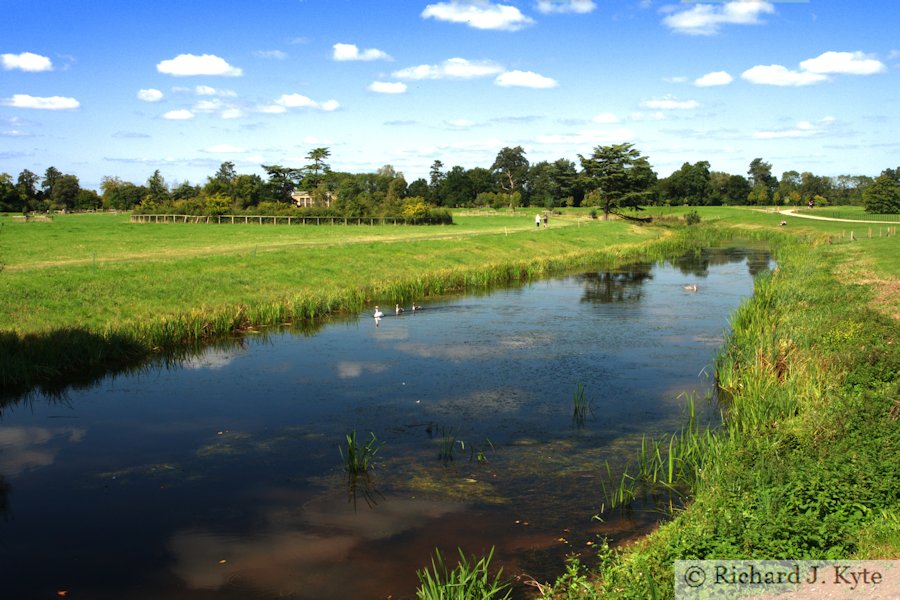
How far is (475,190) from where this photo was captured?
15262cm

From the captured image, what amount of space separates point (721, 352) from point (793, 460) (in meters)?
9.22

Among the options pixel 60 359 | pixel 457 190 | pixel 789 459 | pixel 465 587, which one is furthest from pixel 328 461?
pixel 457 190

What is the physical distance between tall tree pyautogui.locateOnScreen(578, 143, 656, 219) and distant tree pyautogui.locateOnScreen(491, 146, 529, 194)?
55.5 m

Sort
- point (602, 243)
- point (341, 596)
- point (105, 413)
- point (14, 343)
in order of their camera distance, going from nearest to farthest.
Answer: point (341, 596) < point (105, 413) < point (14, 343) < point (602, 243)

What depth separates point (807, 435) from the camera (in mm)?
11750

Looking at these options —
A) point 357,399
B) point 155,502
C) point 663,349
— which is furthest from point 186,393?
point 663,349

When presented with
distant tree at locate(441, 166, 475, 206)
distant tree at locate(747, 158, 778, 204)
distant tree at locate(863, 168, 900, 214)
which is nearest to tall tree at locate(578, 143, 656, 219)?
distant tree at locate(863, 168, 900, 214)

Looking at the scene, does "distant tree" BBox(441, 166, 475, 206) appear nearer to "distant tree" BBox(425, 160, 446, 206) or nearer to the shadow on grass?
"distant tree" BBox(425, 160, 446, 206)

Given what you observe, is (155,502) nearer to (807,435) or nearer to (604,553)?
(604,553)

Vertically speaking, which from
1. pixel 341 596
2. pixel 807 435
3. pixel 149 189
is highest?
pixel 149 189

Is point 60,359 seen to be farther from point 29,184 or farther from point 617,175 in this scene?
point 29,184

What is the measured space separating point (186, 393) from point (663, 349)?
13.6 metres

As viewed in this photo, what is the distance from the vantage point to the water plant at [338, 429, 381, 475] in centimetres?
1270

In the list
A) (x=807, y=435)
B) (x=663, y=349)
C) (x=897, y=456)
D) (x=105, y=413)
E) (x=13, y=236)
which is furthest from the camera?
(x=13, y=236)
